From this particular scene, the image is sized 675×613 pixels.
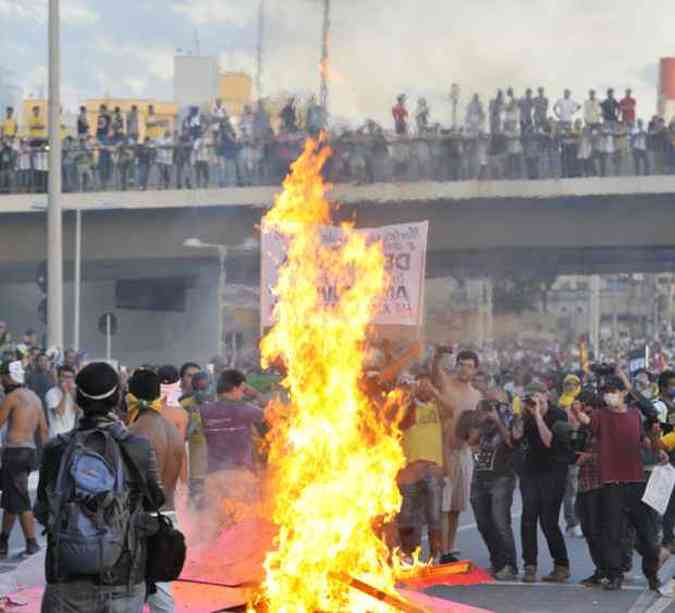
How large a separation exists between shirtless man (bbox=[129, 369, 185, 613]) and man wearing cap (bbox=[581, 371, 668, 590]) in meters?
4.23

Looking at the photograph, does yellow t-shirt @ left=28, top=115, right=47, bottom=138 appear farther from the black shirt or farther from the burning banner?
the black shirt

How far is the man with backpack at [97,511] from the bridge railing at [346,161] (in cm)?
2147

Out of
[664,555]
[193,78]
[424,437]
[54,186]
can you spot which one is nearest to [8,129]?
[54,186]

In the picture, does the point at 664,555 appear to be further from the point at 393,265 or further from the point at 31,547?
the point at 31,547

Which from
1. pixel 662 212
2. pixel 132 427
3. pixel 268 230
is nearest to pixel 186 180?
pixel 662 212

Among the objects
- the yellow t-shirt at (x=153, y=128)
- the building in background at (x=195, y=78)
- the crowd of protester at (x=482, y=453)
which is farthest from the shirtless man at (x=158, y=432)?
the building in background at (x=195, y=78)

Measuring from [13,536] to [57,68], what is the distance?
41.6 ft

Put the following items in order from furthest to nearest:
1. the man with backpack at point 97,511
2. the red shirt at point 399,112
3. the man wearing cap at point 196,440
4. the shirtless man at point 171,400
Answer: the red shirt at point 399,112 → the man wearing cap at point 196,440 → the shirtless man at point 171,400 → the man with backpack at point 97,511

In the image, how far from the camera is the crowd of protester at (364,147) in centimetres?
2881

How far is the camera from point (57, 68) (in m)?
26.9

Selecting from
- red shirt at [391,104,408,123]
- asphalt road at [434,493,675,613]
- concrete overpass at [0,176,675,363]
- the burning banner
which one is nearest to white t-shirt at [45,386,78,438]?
the burning banner

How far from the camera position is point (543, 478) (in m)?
12.7

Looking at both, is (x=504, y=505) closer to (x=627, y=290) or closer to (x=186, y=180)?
(x=186, y=180)

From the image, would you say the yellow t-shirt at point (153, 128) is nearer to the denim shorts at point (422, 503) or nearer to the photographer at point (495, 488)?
the denim shorts at point (422, 503)
